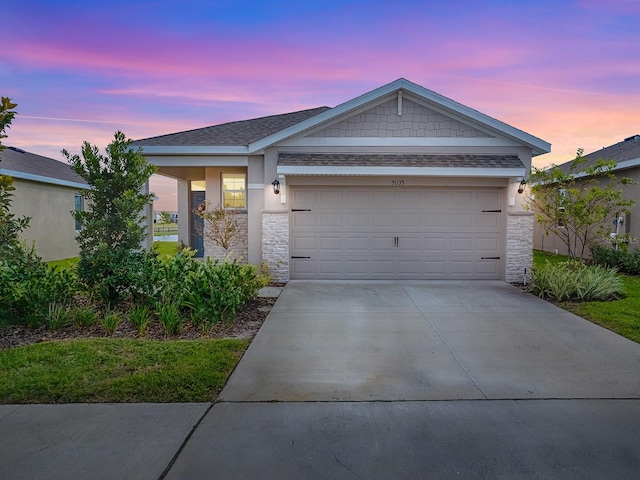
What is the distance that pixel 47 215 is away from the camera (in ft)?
52.0

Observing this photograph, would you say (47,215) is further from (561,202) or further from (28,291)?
(561,202)

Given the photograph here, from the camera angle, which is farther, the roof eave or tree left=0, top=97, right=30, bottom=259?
the roof eave

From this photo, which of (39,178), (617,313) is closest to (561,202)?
(617,313)

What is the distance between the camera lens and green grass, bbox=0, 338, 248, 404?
12.7 feet

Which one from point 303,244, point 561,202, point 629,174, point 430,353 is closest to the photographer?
point 430,353

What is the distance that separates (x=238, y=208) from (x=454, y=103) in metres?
6.79

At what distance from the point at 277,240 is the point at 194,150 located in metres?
3.38

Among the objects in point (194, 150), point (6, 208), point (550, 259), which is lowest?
point (550, 259)

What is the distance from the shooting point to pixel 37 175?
14.8m

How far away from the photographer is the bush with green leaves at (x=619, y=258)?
39.1ft

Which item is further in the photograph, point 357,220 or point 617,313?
point 357,220

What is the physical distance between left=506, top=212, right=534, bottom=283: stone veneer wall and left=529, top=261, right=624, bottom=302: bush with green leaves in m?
1.34

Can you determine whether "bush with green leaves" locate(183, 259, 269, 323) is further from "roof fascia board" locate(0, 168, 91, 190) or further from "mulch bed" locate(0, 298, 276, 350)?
"roof fascia board" locate(0, 168, 91, 190)

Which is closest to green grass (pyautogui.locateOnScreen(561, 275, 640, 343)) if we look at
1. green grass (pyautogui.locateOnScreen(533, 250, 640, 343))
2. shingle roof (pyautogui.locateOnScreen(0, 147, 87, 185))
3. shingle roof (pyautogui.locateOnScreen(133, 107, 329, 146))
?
green grass (pyautogui.locateOnScreen(533, 250, 640, 343))
